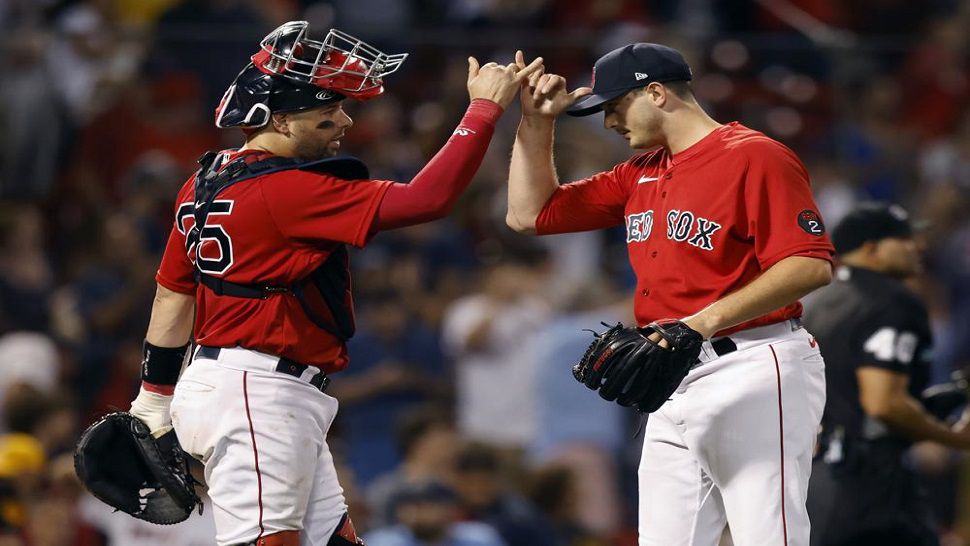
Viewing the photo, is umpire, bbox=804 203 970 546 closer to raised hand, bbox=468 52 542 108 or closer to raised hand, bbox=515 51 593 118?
raised hand, bbox=515 51 593 118

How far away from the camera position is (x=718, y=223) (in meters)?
5.00

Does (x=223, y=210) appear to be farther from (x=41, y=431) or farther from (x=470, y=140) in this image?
(x=41, y=431)

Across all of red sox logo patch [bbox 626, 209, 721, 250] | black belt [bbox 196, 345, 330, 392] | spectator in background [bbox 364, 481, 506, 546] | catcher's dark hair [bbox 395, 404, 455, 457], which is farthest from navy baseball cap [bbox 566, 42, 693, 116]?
catcher's dark hair [bbox 395, 404, 455, 457]

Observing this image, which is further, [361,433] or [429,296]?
[429,296]

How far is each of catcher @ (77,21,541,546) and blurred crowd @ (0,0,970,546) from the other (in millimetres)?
2875

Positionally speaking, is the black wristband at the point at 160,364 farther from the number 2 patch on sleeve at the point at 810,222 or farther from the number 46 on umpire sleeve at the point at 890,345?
the number 46 on umpire sleeve at the point at 890,345

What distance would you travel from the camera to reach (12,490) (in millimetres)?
7395

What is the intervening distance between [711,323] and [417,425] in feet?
13.4

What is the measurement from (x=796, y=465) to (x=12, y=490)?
→ 13.3 feet

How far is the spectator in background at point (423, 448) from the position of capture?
8.51 meters

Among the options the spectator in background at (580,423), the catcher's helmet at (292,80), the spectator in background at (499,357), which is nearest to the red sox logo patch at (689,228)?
the catcher's helmet at (292,80)

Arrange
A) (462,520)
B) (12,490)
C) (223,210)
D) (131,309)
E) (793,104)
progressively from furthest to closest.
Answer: (793,104), (131,309), (462,520), (12,490), (223,210)

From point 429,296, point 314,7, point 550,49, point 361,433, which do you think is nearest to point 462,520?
point 361,433

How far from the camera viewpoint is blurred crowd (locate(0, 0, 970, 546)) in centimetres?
897
